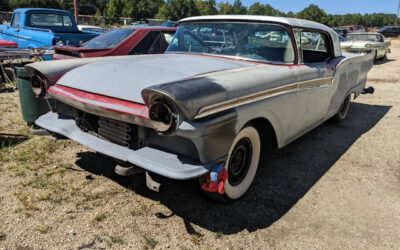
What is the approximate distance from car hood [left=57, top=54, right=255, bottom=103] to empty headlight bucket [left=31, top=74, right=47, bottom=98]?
0.71ft

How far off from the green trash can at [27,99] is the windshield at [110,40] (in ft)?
6.33

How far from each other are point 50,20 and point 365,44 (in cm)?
1166

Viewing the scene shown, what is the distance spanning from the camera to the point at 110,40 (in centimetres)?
619

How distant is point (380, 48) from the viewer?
A: 14305mm

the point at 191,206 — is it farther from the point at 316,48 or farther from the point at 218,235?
the point at 316,48

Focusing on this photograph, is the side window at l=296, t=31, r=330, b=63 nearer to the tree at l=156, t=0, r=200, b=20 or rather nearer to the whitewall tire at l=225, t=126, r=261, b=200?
the whitewall tire at l=225, t=126, r=261, b=200

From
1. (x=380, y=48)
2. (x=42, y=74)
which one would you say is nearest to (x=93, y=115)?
(x=42, y=74)

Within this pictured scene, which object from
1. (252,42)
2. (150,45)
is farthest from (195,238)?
(150,45)

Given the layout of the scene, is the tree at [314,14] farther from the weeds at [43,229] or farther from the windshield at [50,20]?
the weeds at [43,229]

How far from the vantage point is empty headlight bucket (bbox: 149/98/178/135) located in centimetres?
214

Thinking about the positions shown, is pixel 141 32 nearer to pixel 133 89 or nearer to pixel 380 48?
pixel 133 89

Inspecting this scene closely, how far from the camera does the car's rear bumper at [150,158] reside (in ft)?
7.10

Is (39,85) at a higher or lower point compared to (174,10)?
lower

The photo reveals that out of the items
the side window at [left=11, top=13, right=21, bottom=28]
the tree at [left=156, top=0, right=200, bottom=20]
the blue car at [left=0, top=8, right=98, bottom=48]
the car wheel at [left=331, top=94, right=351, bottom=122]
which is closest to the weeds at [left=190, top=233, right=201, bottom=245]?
the car wheel at [left=331, top=94, right=351, bottom=122]
